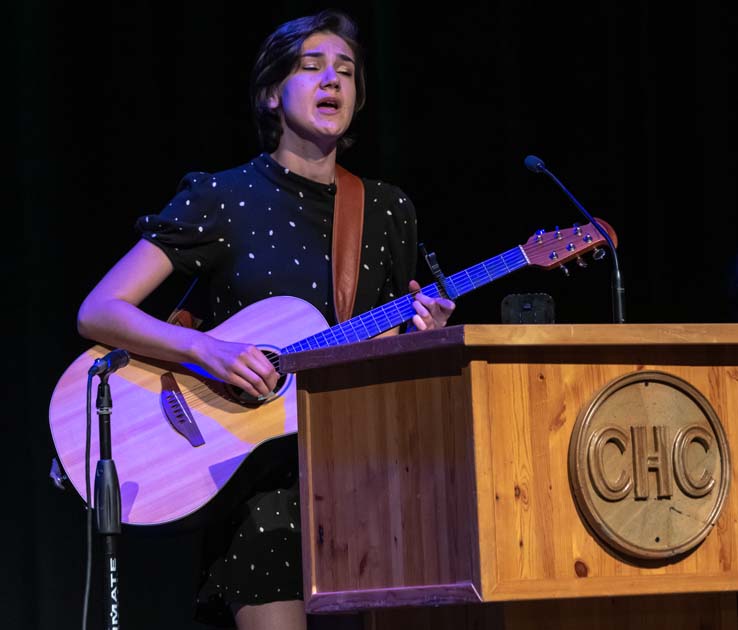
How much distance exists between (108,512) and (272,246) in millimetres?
921

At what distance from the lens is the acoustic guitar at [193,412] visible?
117 inches

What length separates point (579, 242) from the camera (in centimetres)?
331

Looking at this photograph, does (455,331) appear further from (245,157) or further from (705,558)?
(245,157)

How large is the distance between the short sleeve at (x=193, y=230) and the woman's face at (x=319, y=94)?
0.27 meters

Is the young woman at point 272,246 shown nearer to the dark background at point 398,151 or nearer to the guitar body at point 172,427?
the guitar body at point 172,427

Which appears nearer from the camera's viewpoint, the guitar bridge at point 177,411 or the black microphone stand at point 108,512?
the black microphone stand at point 108,512

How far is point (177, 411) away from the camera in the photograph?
3092 mm

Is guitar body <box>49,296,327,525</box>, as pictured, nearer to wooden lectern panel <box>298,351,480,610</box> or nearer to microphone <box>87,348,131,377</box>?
microphone <box>87,348,131,377</box>

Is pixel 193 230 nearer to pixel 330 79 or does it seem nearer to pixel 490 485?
pixel 330 79

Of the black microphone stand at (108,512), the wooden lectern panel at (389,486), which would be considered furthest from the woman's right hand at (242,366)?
the wooden lectern panel at (389,486)

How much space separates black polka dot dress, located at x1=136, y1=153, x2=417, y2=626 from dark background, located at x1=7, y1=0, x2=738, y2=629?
29.6 inches

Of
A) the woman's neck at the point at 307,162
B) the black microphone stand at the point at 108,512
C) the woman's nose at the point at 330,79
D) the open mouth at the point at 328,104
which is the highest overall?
the woman's nose at the point at 330,79

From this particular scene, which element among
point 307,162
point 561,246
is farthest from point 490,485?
point 307,162

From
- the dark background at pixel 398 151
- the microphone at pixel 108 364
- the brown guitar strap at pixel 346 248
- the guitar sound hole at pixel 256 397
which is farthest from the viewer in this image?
the dark background at pixel 398 151
